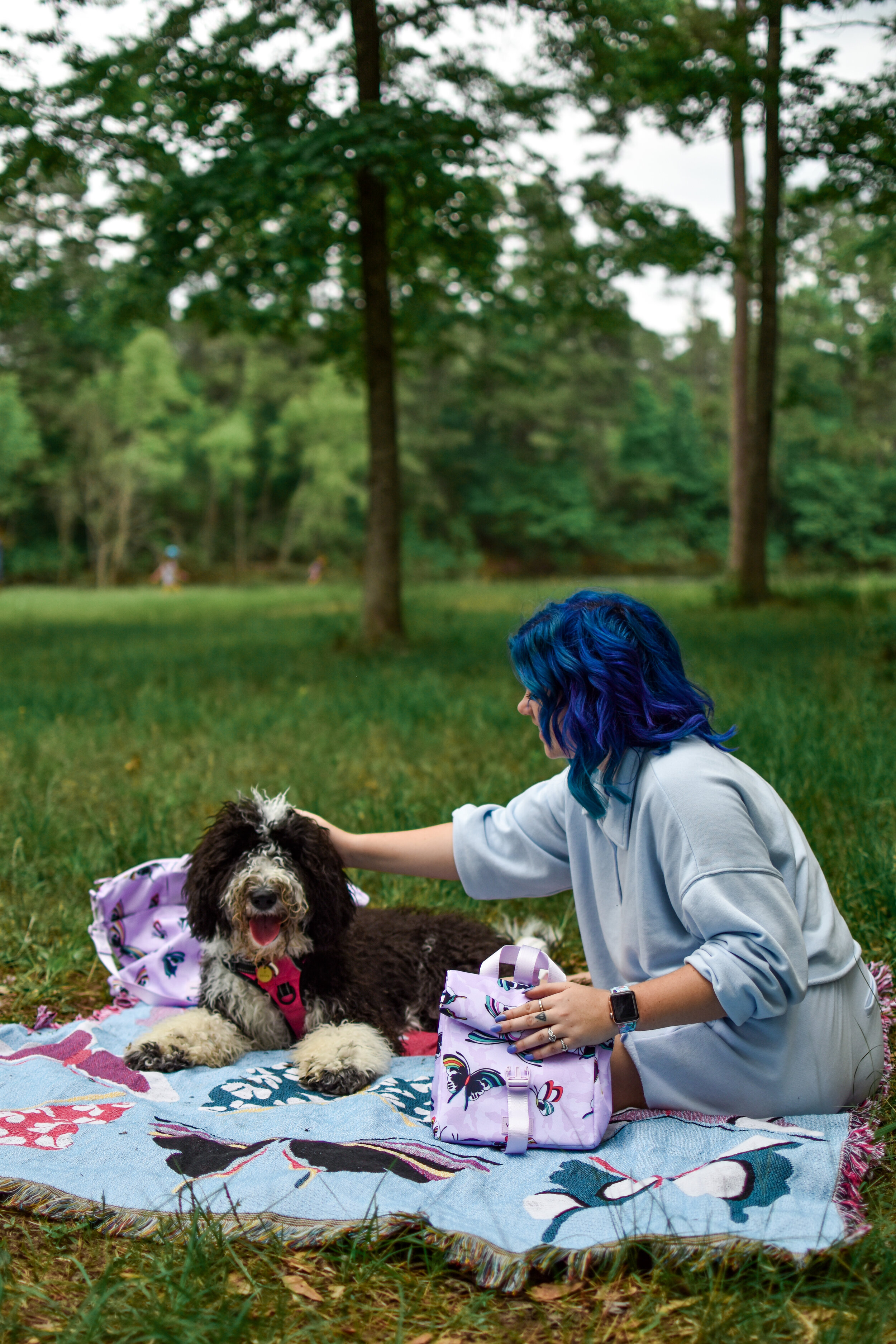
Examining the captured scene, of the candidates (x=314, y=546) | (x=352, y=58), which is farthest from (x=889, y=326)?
(x=314, y=546)

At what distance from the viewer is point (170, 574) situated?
39.8m

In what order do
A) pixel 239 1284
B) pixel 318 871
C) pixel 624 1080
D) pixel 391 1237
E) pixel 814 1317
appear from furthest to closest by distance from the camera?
pixel 318 871 < pixel 624 1080 < pixel 391 1237 < pixel 239 1284 < pixel 814 1317

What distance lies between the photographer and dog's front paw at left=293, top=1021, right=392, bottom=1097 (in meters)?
3.10

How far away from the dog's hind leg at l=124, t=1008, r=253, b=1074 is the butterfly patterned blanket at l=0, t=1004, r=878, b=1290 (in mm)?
165

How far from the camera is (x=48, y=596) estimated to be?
3238 centimetres

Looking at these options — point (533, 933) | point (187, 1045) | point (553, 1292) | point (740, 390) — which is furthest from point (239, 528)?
point (553, 1292)

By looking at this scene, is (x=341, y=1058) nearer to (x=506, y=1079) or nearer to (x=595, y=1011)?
(x=506, y=1079)

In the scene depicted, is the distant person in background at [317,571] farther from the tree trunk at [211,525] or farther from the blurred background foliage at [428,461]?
the tree trunk at [211,525]

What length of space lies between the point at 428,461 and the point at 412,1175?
1967 inches

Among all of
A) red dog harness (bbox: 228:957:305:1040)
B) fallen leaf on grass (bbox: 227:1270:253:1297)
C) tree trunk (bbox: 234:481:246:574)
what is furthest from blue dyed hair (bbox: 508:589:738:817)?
tree trunk (bbox: 234:481:246:574)

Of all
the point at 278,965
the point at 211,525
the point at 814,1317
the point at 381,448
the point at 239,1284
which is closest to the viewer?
the point at 814,1317

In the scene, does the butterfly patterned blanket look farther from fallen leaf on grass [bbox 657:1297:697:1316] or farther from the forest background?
the forest background

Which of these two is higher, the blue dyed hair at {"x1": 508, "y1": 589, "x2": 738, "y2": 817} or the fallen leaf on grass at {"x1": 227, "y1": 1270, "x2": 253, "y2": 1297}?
the blue dyed hair at {"x1": 508, "y1": 589, "x2": 738, "y2": 817}

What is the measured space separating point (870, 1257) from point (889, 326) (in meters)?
12.9
